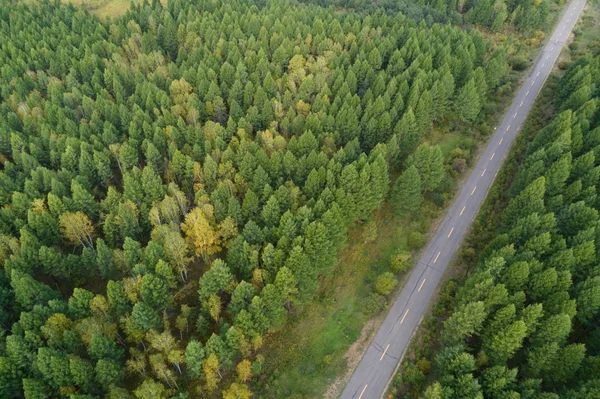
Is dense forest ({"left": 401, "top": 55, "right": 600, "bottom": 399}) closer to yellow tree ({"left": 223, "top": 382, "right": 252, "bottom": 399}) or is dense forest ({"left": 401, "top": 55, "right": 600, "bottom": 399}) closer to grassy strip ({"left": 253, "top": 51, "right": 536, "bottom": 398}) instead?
grassy strip ({"left": 253, "top": 51, "right": 536, "bottom": 398})

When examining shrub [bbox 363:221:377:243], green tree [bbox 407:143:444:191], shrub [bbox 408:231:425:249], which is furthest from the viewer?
green tree [bbox 407:143:444:191]

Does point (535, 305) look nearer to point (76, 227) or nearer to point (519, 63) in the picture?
point (76, 227)

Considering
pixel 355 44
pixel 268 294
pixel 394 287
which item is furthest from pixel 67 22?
pixel 394 287

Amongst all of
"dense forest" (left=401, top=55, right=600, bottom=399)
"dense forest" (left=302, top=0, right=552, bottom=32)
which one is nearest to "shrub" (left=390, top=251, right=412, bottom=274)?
"dense forest" (left=401, top=55, right=600, bottom=399)

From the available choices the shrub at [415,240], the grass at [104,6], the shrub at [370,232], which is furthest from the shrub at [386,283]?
the grass at [104,6]

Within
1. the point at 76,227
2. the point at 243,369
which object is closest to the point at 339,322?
the point at 243,369

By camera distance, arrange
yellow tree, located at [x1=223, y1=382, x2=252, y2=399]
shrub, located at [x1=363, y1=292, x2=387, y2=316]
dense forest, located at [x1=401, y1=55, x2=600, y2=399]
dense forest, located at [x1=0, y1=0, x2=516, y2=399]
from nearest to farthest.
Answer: dense forest, located at [x1=401, y1=55, x2=600, y2=399]
yellow tree, located at [x1=223, y1=382, x2=252, y2=399]
dense forest, located at [x1=0, y1=0, x2=516, y2=399]
shrub, located at [x1=363, y1=292, x2=387, y2=316]

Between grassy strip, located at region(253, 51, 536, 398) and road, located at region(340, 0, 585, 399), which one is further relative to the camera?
grassy strip, located at region(253, 51, 536, 398)

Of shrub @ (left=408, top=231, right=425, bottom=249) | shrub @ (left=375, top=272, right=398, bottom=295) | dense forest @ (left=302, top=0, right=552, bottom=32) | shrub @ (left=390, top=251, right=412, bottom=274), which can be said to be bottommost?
shrub @ (left=375, top=272, right=398, bottom=295)
